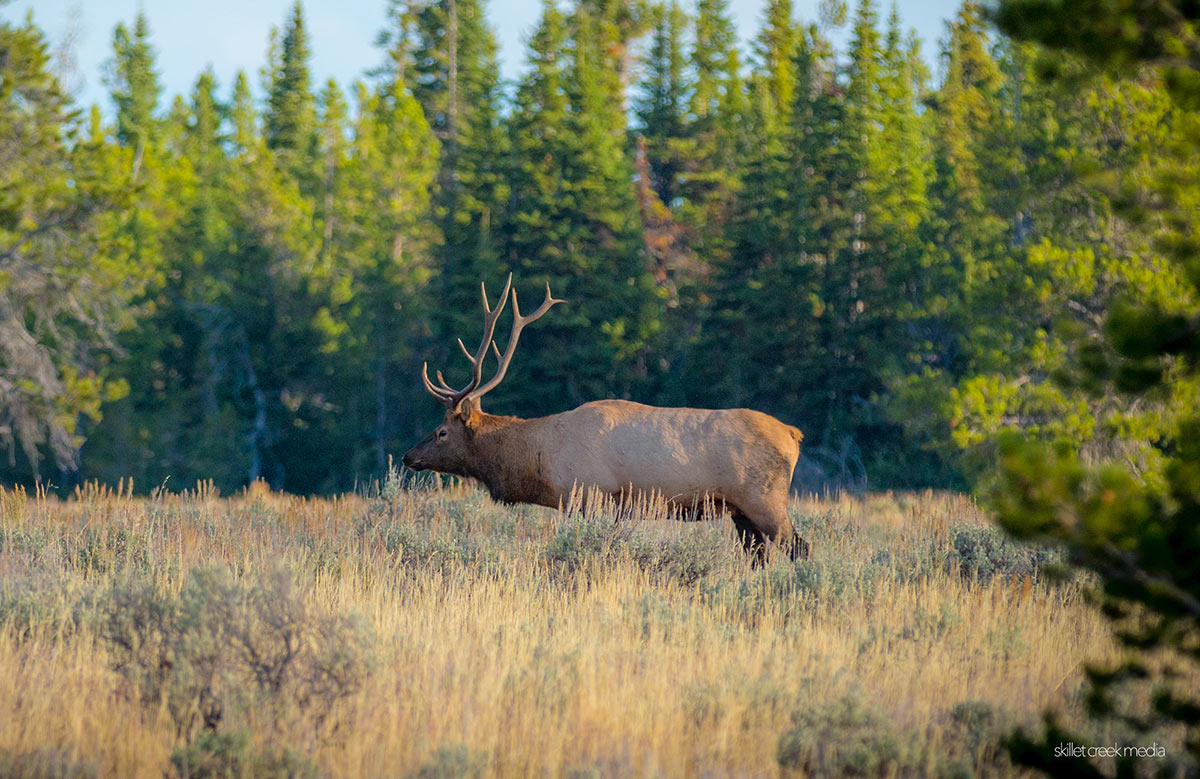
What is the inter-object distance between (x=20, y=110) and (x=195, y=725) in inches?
805

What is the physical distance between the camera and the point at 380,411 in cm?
3562

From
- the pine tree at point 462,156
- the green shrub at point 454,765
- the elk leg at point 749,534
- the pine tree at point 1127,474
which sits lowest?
the elk leg at point 749,534

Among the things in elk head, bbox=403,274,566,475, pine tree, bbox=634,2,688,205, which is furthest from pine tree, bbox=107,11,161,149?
elk head, bbox=403,274,566,475

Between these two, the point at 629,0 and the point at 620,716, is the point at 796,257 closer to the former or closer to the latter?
the point at 629,0

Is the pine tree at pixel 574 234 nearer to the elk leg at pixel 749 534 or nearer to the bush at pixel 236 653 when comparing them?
the elk leg at pixel 749 534

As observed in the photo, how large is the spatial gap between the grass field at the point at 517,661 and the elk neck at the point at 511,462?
177 cm

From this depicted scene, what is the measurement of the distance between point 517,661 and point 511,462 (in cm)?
502

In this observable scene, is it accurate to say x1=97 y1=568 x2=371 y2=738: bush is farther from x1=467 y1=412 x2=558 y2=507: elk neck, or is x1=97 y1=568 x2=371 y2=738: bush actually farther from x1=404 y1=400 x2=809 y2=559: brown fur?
x1=467 y1=412 x2=558 y2=507: elk neck

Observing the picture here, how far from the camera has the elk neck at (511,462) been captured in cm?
971

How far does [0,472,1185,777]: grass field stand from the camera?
13.0ft


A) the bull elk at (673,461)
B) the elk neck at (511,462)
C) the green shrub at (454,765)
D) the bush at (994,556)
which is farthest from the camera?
the elk neck at (511,462)

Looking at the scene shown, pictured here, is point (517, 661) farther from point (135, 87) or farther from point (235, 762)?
point (135, 87)

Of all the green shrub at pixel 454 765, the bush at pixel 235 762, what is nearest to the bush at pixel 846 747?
the green shrub at pixel 454 765

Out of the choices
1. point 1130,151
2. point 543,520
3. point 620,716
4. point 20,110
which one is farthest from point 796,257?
point 620,716
